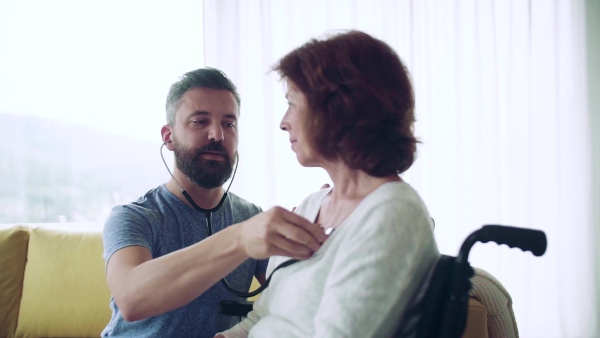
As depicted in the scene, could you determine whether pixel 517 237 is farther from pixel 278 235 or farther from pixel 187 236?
pixel 187 236

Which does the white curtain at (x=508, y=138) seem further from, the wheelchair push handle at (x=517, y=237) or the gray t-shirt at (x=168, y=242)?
the wheelchair push handle at (x=517, y=237)

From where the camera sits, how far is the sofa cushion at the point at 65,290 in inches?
92.0

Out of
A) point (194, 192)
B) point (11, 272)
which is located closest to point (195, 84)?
point (194, 192)

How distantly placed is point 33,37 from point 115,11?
495mm

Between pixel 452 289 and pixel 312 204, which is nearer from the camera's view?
pixel 452 289

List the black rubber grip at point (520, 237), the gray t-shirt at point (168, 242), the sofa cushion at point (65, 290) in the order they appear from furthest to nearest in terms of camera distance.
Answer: the sofa cushion at point (65, 290)
the gray t-shirt at point (168, 242)
the black rubber grip at point (520, 237)

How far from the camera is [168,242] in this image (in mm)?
1556

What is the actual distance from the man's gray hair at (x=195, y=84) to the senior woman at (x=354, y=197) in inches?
21.0

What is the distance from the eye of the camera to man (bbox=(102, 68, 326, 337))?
1124 mm

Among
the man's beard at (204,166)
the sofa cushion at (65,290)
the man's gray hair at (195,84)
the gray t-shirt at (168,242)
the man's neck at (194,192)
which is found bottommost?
the sofa cushion at (65,290)

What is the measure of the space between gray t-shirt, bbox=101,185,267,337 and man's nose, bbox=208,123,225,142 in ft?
0.68

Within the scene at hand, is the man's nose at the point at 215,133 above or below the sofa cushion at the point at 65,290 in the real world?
above

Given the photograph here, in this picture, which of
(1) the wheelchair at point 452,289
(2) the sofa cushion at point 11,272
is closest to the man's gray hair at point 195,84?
(1) the wheelchair at point 452,289

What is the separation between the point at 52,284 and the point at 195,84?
50.8 inches
